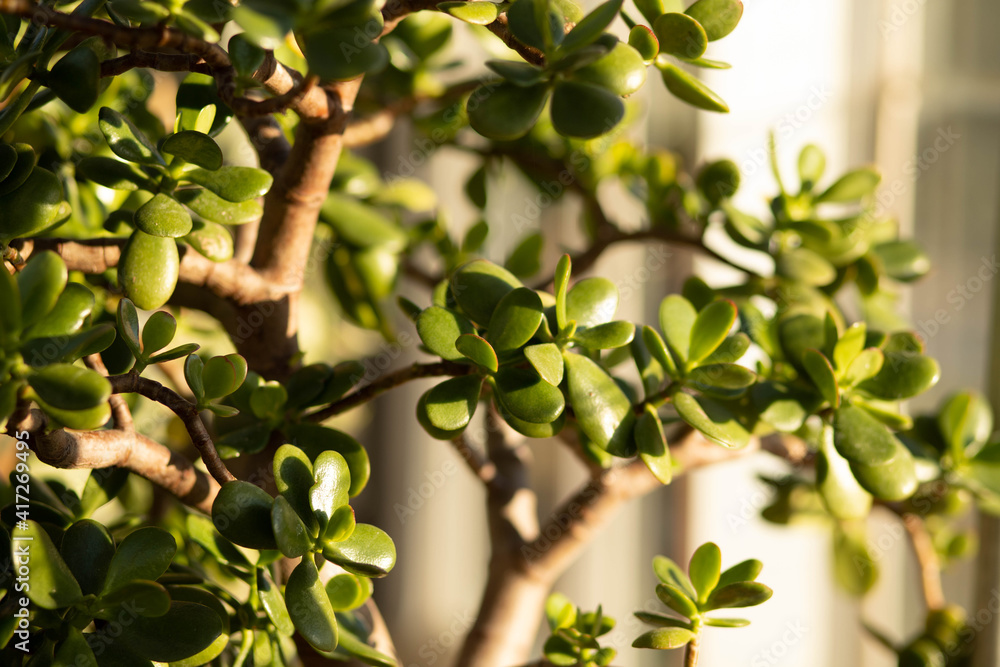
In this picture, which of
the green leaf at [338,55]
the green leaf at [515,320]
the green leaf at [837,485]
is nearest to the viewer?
the green leaf at [338,55]

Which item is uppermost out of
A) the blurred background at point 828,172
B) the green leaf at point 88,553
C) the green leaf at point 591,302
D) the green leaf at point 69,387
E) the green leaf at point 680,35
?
the green leaf at point 680,35

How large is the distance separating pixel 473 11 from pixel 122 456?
305mm

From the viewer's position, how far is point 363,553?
0.38 meters

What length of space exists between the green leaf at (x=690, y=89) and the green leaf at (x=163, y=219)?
0.27 m

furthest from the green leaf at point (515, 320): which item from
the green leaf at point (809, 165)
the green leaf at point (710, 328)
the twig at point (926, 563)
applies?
the twig at point (926, 563)

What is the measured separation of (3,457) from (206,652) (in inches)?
36.3

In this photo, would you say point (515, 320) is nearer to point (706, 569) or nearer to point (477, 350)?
point (477, 350)

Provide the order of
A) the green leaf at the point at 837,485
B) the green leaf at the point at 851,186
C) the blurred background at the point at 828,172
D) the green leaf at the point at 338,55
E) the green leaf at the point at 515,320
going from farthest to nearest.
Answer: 1. the blurred background at the point at 828,172
2. the green leaf at the point at 851,186
3. the green leaf at the point at 837,485
4. the green leaf at the point at 515,320
5. the green leaf at the point at 338,55

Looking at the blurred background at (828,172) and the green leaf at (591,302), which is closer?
the green leaf at (591,302)

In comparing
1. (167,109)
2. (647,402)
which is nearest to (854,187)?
(647,402)

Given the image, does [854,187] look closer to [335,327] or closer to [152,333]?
[152,333]

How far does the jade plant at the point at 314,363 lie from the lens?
1.13 ft

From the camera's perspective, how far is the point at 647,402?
0.46 metres

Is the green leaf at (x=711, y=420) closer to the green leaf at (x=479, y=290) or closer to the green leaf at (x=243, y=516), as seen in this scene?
the green leaf at (x=479, y=290)
